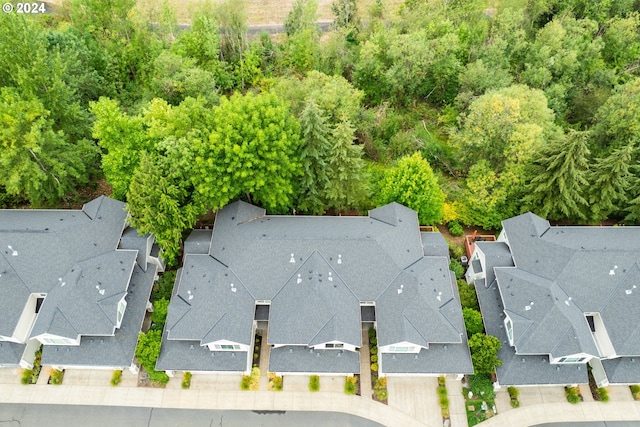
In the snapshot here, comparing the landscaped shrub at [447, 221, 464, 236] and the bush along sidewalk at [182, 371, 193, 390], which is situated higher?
the landscaped shrub at [447, 221, 464, 236]

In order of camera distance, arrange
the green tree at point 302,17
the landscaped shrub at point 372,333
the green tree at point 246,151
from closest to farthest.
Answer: the green tree at point 246,151
the landscaped shrub at point 372,333
the green tree at point 302,17

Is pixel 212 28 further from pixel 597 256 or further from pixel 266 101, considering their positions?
pixel 597 256

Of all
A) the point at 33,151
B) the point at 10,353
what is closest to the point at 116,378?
the point at 10,353

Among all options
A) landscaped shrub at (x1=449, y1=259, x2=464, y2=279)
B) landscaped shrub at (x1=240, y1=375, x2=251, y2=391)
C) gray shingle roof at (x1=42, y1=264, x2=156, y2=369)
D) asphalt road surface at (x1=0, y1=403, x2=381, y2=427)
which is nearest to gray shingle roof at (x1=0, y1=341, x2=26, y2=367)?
gray shingle roof at (x1=42, y1=264, x2=156, y2=369)

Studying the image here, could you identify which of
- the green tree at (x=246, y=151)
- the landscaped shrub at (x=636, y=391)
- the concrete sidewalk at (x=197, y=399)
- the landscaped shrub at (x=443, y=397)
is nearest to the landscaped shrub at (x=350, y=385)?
the concrete sidewalk at (x=197, y=399)

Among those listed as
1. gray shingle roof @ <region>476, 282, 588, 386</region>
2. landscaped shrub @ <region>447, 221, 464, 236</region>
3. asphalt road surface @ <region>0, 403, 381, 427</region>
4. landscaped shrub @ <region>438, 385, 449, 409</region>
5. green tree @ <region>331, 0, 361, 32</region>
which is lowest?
asphalt road surface @ <region>0, 403, 381, 427</region>

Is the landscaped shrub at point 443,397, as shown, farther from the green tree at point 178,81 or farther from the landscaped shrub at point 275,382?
the green tree at point 178,81

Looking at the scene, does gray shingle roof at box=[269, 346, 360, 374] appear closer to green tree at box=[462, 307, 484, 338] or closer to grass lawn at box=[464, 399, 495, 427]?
grass lawn at box=[464, 399, 495, 427]
